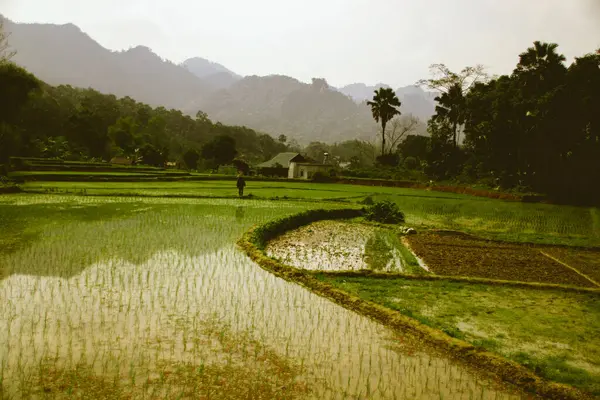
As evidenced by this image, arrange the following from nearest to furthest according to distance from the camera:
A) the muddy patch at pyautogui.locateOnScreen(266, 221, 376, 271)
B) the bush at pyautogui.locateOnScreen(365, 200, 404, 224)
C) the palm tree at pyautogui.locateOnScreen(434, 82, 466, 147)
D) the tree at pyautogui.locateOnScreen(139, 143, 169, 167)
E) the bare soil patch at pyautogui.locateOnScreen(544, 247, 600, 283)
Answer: the muddy patch at pyautogui.locateOnScreen(266, 221, 376, 271) → the bare soil patch at pyautogui.locateOnScreen(544, 247, 600, 283) → the bush at pyautogui.locateOnScreen(365, 200, 404, 224) → the palm tree at pyautogui.locateOnScreen(434, 82, 466, 147) → the tree at pyautogui.locateOnScreen(139, 143, 169, 167)

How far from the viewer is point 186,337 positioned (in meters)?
5.23

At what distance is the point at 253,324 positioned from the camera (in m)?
5.83

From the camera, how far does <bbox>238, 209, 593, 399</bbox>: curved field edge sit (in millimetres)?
4441

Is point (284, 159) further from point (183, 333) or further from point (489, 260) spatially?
point (183, 333)

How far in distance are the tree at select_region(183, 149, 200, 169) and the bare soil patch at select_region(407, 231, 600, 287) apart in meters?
50.0

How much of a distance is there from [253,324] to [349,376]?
5.80 ft

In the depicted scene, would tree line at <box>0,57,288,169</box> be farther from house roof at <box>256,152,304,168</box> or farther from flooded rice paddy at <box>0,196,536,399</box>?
flooded rice paddy at <box>0,196,536,399</box>

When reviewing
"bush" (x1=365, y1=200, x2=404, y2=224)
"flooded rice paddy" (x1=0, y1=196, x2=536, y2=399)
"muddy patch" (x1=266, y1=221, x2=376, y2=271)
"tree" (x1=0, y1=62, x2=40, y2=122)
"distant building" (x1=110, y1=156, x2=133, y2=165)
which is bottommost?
"flooded rice paddy" (x1=0, y1=196, x2=536, y2=399)

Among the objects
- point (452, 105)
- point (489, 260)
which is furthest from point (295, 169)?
point (489, 260)

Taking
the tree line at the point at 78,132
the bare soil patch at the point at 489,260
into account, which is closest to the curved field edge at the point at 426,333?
the bare soil patch at the point at 489,260

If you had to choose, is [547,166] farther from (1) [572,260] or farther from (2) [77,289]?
(2) [77,289]

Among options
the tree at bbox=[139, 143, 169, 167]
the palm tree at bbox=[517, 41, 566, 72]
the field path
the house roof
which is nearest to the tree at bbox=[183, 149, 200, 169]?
the tree at bbox=[139, 143, 169, 167]

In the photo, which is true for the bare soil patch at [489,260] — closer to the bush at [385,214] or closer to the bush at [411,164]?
the bush at [385,214]

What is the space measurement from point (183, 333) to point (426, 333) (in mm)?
3278
